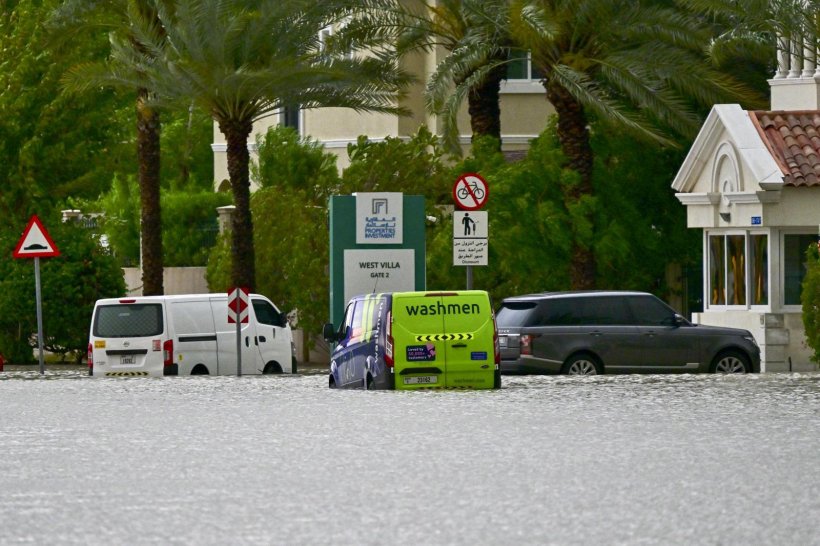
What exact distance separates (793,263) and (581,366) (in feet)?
27.3

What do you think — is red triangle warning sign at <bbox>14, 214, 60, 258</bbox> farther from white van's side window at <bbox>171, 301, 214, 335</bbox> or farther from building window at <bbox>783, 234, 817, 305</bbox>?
building window at <bbox>783, 234, 817, 305</bbox>

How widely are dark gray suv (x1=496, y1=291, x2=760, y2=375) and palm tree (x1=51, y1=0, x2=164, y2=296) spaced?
14854 millimetres

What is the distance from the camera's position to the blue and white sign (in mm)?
38219

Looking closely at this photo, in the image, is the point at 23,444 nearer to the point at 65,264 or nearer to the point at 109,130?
the point at 65,264

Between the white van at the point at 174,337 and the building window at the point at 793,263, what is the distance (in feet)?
32.5

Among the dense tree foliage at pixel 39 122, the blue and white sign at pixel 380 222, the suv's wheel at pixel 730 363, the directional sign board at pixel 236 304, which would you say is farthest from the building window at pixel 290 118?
the suv's wheel at pixel 730 363

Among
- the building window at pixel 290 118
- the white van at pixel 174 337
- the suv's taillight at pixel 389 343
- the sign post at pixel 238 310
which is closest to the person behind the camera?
the suv's taillight at pixel 389 343

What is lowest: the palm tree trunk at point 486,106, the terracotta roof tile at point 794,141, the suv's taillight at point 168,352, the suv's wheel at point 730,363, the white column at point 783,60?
the suv's wheel at point 730,363

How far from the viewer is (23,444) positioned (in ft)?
62.7

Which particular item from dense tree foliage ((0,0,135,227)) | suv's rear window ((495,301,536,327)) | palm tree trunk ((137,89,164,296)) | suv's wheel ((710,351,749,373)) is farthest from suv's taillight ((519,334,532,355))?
dense tree foliage ((0,0,135,227))

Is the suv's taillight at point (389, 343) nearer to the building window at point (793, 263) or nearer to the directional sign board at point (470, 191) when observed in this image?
the directional sign board at point (470, 191)

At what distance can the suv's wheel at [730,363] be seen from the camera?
33.9 m

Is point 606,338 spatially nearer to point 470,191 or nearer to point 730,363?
point 730,363

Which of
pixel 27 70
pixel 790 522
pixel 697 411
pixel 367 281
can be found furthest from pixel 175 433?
pixel 27 70
